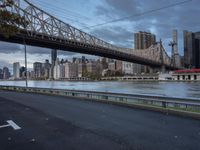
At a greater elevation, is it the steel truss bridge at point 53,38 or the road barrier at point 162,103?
the steel truss bridge at point 53,38

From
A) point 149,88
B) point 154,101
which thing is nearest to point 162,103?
point 154,101

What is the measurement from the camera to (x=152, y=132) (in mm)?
8148

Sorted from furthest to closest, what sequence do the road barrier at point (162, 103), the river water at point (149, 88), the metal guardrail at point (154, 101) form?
the river water at point (149, 88) < the metal guardrail at point (154, 101) < the road barrier at point (162, 103)

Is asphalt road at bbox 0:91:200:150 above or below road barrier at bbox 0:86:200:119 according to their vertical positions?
below

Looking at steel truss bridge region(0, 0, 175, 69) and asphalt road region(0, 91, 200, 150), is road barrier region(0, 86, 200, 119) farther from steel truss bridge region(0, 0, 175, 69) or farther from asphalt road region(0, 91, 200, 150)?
steel truss bridge region(0, 0, 175, 69)

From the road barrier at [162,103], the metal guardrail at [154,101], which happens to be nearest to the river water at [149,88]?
the metal guardrail at [154,101]

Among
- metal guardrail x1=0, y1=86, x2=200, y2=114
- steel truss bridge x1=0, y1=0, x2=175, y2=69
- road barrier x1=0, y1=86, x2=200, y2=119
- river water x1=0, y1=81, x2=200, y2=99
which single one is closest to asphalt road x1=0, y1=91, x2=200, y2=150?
road barrier x1=0, y1=86, x2=200, y2=119

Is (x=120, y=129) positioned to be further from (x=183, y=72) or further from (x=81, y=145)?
(x=183, y=72)

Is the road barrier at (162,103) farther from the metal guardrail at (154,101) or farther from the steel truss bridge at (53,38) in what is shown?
the steel truss bridge at (53,38)

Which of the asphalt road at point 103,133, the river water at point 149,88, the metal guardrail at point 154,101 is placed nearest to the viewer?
the asphalt road at point 103,133

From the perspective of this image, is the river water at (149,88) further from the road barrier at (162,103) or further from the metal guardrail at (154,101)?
the road barrier at (162,103)

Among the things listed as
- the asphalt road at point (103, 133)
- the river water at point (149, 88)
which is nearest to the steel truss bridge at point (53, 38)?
the river water at point (149, 88)

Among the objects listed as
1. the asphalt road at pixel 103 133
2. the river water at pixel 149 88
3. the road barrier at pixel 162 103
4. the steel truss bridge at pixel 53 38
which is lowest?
the river water at pixel 149 88

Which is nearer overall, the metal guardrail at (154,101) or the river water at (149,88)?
the metal guardrail at (154,101)
